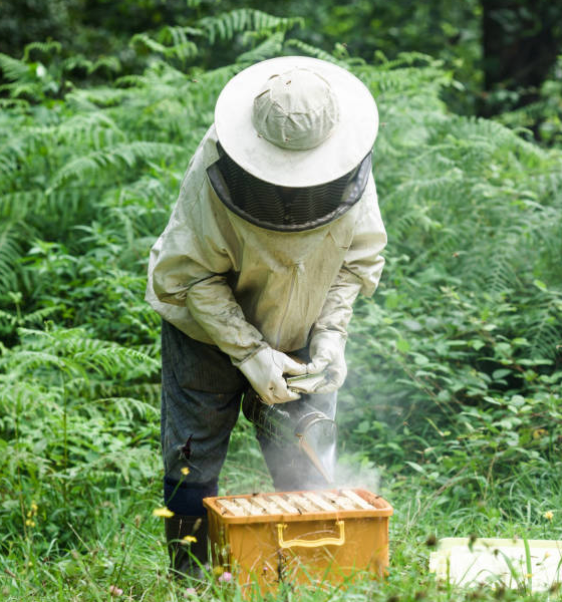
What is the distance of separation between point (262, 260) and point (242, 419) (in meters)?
1.78

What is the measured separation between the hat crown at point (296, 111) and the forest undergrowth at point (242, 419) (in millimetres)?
1310

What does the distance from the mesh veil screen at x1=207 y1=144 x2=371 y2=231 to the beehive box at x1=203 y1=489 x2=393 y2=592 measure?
37.1 inches

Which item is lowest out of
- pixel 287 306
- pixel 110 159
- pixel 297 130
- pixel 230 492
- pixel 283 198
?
pixel 230 492

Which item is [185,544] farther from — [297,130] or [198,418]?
[297,130]

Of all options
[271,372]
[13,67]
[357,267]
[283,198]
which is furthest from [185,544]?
[13,67]

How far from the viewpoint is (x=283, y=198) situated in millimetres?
2559

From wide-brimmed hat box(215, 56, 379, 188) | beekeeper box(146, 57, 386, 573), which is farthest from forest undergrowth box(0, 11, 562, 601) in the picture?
wide-brimmed hat box(215, 56, 379, 188)

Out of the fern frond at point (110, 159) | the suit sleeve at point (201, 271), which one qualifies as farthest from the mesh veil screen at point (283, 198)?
the fern frond at point (110, 159)

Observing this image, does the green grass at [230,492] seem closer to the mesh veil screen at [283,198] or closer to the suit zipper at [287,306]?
the suit zipper at [287,306]

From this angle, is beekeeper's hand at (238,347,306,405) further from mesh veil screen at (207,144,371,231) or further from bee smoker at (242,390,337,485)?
mesh veil screen at (207,144,371,231)

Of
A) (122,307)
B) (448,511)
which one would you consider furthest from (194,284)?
(122,307)

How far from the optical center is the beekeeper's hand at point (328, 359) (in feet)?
9.25

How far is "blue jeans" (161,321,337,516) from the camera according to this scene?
3.01 m

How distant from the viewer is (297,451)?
2.93 metres
